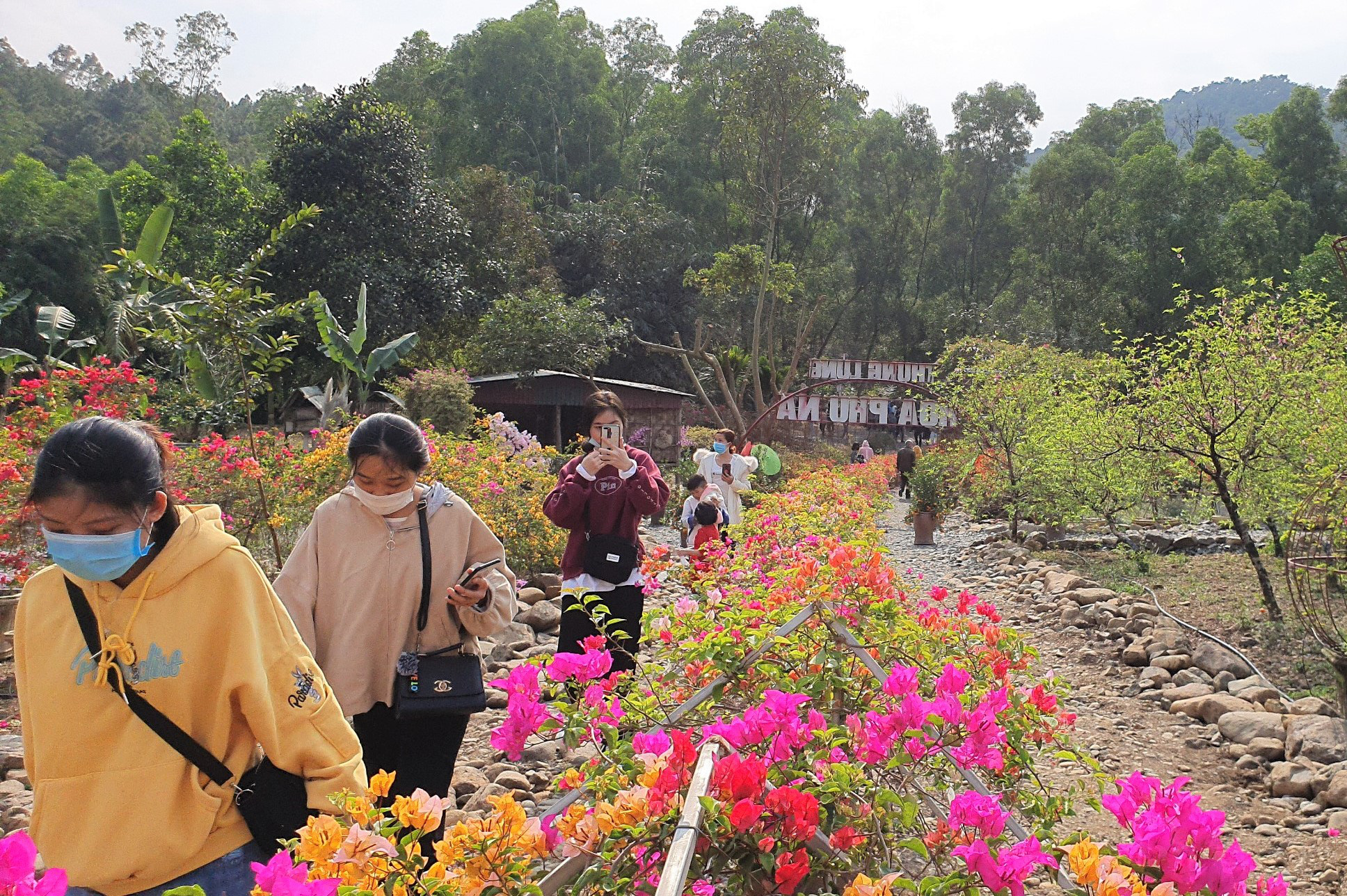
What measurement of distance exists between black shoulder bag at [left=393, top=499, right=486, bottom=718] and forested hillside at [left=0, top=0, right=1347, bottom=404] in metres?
16.5

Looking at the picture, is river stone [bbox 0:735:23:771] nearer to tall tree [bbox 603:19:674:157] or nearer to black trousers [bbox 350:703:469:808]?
black trousers [bbox 350:703:469:808]

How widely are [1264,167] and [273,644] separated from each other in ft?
119

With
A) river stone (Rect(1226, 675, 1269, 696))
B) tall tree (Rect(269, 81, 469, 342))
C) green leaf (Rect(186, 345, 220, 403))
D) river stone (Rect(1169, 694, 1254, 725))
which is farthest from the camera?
tall tree (Rect(269, 81, 469, 342))

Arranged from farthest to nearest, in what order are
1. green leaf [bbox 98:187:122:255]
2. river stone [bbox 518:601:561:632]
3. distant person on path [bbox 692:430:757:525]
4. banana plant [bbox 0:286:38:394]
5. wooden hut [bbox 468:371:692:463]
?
wooden hut [bbox 468:371:692:463] → green leaf [bbox 98:187:122:255] → banana plant [bbox 0:286:38:394] → distant person on path [bbox 692:430:757:525] → river stone [bbox 518:601:561:632]

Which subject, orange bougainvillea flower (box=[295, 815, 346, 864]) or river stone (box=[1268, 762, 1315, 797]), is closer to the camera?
orange bougainvillea flower (box=[295, 815, 346, 864])

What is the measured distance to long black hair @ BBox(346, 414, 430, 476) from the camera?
2723 mm

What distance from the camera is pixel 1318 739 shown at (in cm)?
495

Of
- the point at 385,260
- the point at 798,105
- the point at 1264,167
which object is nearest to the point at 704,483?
the point at 385,260

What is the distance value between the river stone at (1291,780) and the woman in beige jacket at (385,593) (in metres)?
4.01

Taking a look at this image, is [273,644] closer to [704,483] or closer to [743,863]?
[743,863]

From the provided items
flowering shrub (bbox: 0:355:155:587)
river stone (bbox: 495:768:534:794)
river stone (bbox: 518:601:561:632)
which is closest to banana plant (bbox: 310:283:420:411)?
flowering shrub (bbox: 0:355:155:587)

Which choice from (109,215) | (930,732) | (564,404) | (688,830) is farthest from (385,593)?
(109,215)

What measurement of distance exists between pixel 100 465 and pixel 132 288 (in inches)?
535

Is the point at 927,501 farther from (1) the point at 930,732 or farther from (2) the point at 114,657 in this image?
(2) the point at 114,657
